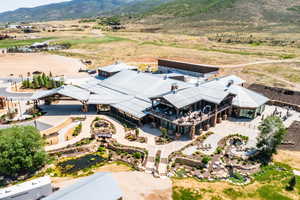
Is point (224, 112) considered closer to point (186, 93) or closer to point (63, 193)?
point (186, 93)

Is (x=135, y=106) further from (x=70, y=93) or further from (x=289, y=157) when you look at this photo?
(x=289, y=157)

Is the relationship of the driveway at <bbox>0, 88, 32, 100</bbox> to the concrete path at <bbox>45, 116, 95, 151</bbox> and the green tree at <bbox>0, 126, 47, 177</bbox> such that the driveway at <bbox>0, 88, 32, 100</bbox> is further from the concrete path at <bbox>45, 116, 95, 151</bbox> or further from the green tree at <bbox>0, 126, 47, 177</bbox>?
the green tree at <bbox>0, 126, 47, 177</bbox>

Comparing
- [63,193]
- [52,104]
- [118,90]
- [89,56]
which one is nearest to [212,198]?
[63,193]

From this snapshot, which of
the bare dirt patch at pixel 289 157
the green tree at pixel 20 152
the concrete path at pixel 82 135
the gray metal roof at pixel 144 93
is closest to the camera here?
the green tree at pixel 20 152

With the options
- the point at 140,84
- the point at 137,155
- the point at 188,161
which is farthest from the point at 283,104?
the point at 137,155

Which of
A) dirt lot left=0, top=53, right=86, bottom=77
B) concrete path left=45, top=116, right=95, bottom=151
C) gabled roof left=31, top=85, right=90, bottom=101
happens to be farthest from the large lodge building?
dirt lot left=0, top=53, right=86, bottom=77

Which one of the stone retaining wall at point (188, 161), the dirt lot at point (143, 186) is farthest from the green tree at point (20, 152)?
the stone retaining wall at point (188, 161)

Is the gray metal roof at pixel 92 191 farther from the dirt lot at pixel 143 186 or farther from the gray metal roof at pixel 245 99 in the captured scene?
the gray metal roof at pixel 245 99
